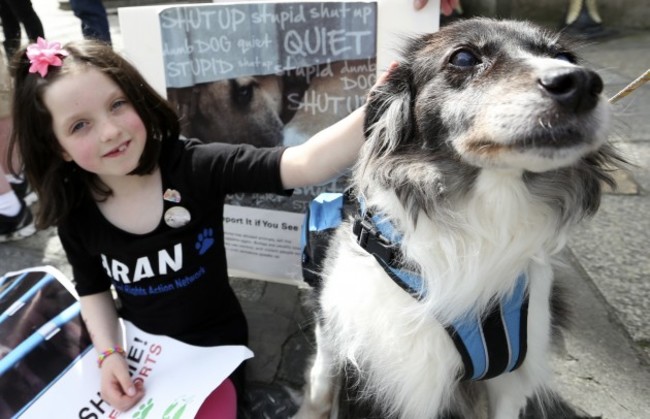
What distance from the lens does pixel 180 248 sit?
1.92m

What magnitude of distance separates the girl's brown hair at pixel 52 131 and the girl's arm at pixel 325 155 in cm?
49

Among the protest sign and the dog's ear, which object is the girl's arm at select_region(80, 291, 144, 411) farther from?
the dog's ear

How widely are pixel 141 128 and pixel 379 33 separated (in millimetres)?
1019

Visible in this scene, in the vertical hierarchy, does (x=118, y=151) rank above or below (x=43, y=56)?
below

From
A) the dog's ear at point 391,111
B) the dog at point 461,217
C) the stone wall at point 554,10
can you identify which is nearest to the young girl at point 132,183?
the dog's ear at point 391,111

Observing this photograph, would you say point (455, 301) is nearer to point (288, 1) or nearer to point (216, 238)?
point (216, 238)

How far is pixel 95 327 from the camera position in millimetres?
1991

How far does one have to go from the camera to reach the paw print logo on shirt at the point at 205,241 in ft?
6.50

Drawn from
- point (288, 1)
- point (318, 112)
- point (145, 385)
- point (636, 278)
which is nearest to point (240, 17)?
point (288, 1)

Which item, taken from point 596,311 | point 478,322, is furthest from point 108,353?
point 596,311

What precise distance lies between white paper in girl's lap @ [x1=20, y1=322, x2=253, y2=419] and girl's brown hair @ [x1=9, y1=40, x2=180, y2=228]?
1.93ft

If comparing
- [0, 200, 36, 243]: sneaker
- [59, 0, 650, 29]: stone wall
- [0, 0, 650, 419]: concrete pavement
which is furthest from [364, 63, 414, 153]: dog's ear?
[59, 0, 650, 29]: stone wall

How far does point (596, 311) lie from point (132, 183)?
2.06m

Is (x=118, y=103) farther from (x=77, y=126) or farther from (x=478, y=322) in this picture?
(x=478, y=322)
